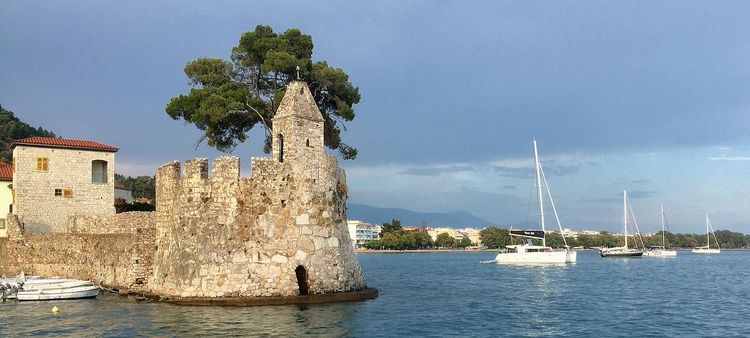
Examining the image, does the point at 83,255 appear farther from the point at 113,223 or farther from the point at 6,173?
the point at 6,173

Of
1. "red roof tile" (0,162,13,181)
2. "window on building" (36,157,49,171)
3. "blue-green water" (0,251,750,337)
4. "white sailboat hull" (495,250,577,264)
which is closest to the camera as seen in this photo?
"blue-green water" (0,251,750,337)

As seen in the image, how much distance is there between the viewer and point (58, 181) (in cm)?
4219

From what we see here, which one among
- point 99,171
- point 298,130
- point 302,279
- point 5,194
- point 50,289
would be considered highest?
point 99,171

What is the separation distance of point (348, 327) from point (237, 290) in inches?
209

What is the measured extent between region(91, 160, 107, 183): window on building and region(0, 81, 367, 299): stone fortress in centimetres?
1701

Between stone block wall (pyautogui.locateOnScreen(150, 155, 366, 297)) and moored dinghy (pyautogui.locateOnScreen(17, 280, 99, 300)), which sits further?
moored dinghy (pyautogui.locateOnScreen(17, 280, 99, 300))

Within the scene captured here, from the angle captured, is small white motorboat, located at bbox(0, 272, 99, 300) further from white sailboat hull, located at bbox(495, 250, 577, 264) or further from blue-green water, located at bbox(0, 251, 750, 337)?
Answer: white sailboat hull, located at bbox(495, 250, 577, 264)

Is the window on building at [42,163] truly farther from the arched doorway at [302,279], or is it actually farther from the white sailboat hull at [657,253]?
the white sailboat hull at [657,253]

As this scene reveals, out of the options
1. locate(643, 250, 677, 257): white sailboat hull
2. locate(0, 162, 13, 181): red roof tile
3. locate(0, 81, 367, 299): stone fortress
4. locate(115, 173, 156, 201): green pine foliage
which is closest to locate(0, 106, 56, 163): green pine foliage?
locate(115, 173, 156, 201): green pine foliage

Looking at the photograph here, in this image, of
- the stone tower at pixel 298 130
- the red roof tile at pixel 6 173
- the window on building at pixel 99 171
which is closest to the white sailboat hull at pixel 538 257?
the window on building at pixel 99 171

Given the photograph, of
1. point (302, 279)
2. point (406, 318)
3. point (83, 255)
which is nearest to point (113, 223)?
point (83, 255)

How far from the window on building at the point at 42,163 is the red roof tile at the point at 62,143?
0.85m

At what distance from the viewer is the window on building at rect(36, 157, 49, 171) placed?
137 feet

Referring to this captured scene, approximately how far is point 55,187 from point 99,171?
118 inches
